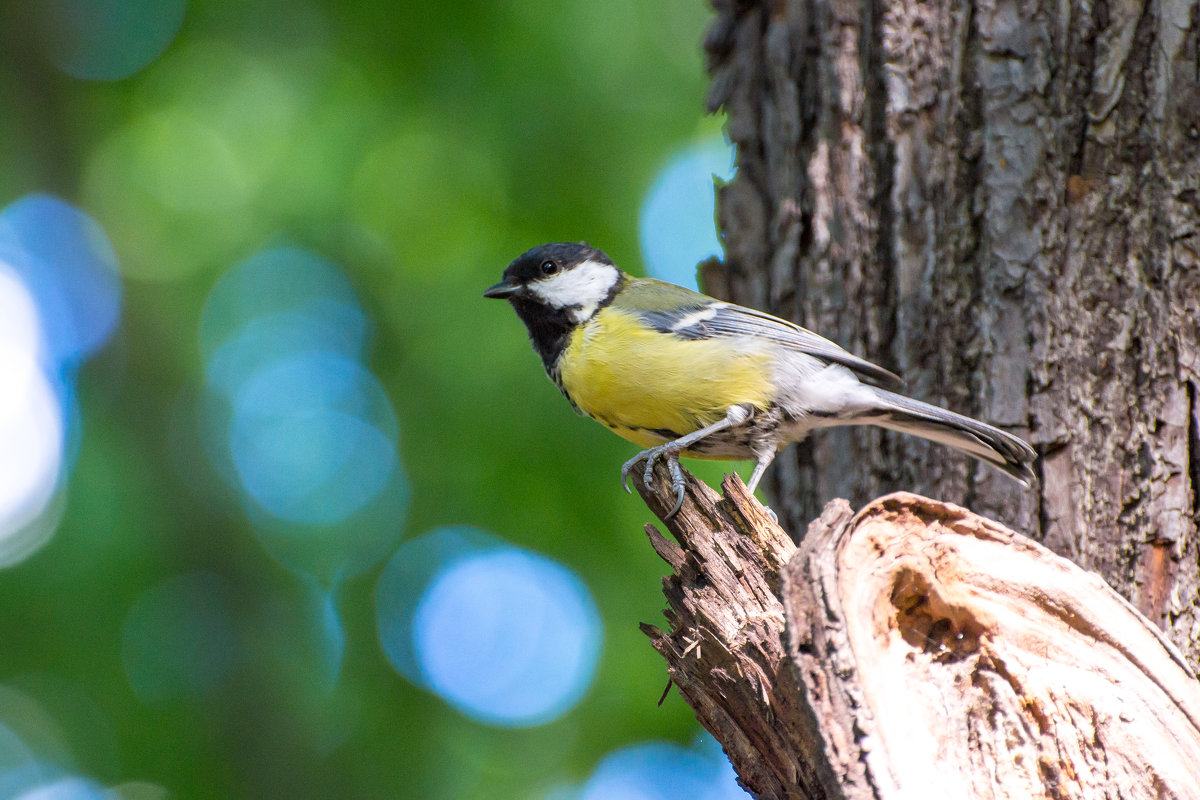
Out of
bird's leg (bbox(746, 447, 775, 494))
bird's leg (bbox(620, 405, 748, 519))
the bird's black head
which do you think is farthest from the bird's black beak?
bird's leg (bbox(746, 447, 775, 494))

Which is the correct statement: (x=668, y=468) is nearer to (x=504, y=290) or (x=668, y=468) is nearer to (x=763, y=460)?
(x=763, y=460)

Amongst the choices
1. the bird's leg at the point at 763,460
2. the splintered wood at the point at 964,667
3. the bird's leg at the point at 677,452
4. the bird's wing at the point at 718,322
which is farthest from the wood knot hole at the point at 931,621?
the bird's leg at the point at 763,460

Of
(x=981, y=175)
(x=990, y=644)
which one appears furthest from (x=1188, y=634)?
(x=981, y=175)

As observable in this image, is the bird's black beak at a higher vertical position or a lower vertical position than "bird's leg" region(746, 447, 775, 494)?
higher

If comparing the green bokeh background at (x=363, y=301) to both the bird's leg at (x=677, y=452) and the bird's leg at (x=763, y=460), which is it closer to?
the bird's leg at (x=763, y=460)

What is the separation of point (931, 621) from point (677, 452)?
109 centimetres

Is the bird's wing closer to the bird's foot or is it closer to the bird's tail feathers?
the bird's tail feathers

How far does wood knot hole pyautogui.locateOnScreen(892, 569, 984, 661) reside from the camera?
1772 millimetres

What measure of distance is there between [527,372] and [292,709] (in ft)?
7.37

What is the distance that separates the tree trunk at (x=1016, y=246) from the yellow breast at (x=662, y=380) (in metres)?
0.27

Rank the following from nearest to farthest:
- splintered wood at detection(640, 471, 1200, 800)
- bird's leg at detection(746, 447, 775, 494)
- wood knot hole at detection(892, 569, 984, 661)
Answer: splintered wood at detection(640, 471, 1200, 800), wood knot hole at detection(892, 569, 984, 661), bird's leg at detection(746, 447, 775, 494)

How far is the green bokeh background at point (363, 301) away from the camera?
484 centimetres

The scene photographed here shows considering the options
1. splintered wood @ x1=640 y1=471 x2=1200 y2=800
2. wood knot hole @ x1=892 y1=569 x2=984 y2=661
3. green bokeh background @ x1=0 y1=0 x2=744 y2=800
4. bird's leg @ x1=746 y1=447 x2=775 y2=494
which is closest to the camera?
splintered wood @ x1=640 y1=471 x2=1200 y2=800

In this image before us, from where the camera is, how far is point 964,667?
5.90 feet
